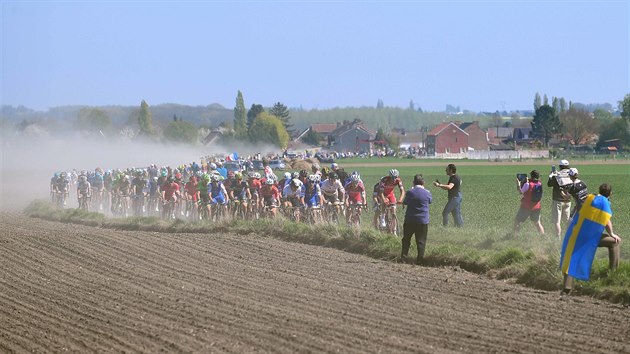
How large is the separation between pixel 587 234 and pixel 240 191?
1802cm

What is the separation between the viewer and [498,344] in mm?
13281

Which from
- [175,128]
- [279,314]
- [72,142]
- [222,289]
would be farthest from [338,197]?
[175,128]

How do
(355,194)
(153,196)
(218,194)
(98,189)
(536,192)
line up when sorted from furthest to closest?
(98,189)
(153,196)
(218,194)
(355,194)
(536,192)

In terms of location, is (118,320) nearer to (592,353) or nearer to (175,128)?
(592,353)

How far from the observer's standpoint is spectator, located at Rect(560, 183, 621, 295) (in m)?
16.6

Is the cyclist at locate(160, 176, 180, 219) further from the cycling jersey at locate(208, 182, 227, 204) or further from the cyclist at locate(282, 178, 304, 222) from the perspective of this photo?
the cyclist at locate(282, 178, 304, 222)

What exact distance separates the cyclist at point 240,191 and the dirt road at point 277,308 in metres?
9.13

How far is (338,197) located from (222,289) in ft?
40.3

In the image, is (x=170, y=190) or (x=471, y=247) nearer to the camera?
(x=471, y=247)

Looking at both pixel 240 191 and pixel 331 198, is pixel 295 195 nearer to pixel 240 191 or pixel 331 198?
pixel 331 198

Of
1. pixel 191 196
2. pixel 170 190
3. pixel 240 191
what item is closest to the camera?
pixel 240 191

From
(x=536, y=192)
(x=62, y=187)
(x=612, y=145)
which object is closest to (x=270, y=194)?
(x=536, y=192)

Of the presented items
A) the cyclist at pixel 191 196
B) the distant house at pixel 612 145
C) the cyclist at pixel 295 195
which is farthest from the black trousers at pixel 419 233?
the distant house at pixel 612 145

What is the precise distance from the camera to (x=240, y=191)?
33.7m
